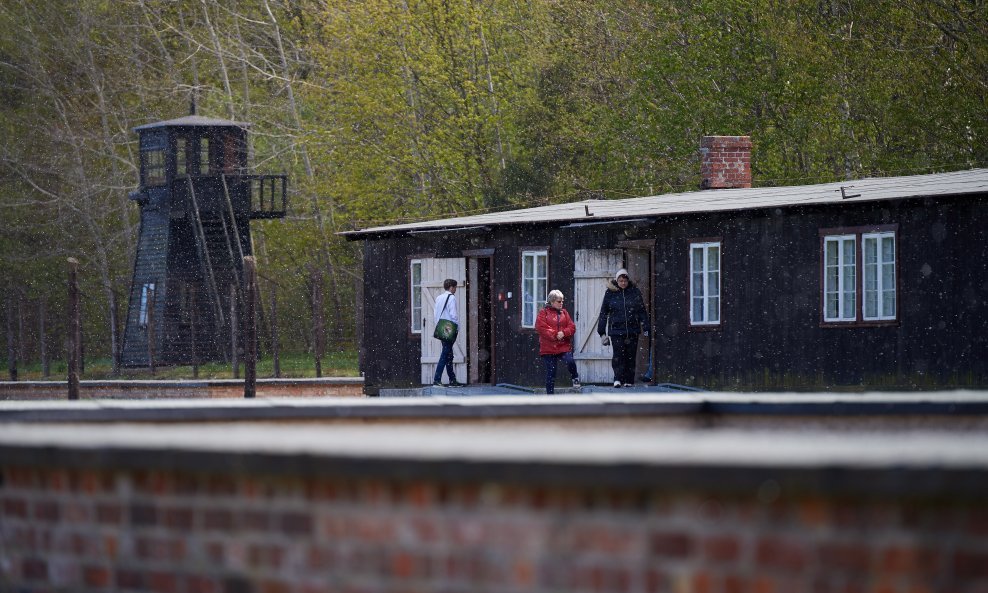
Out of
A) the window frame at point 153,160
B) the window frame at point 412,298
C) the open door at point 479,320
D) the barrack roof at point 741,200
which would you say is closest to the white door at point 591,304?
the barrack roof at point 741,200

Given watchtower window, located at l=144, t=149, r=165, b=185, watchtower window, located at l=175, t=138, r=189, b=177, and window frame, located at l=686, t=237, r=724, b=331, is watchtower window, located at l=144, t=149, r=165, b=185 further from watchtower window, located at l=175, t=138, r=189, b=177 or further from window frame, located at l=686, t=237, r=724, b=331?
window frame, located at l=686, t=237, r=724, b=331

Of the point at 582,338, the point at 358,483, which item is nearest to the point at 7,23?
the point at 582,338

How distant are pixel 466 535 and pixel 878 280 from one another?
19.1 metres

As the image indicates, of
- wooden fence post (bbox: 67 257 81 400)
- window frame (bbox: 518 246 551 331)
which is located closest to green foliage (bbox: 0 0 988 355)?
window frame (bbox: 518 246 551 331)

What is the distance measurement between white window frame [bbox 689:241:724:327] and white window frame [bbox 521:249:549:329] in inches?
114

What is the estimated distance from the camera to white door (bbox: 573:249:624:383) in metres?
25.5

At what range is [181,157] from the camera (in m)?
43.1

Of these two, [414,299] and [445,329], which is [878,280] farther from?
[414,299]

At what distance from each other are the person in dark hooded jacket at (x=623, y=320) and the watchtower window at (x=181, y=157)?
21.5 meters

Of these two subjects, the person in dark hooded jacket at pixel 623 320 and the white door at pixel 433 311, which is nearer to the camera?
the person in dark hooded jacket at pixel 623 320

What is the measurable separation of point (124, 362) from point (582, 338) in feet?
54.1

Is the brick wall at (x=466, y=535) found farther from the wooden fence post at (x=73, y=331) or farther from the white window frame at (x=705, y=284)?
the wooden fence post at (x=73, y=331)

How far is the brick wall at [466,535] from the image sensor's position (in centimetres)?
325

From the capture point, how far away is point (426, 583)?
146 inches
